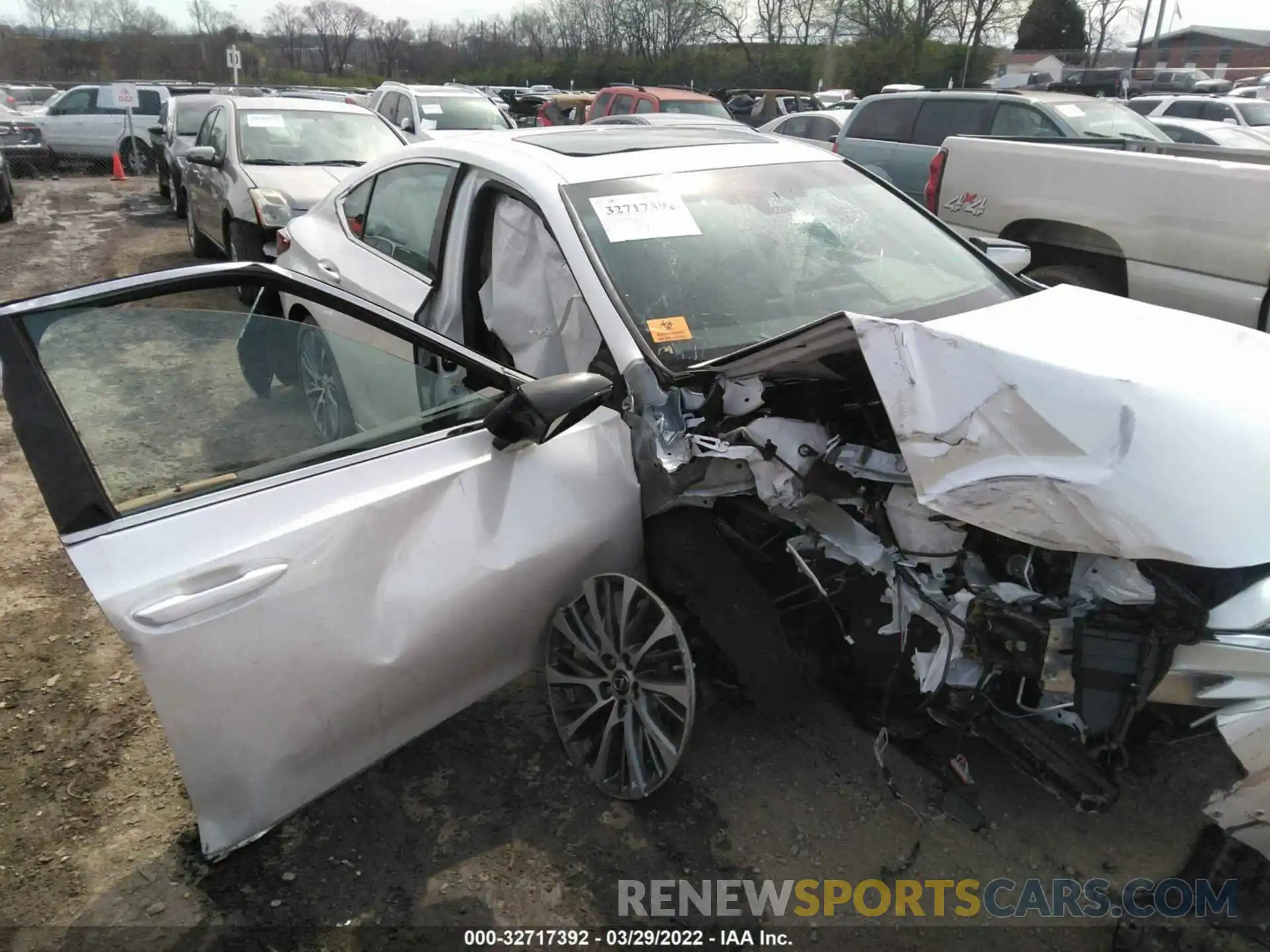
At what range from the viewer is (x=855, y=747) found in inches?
108

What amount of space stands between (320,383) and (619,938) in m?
1.62

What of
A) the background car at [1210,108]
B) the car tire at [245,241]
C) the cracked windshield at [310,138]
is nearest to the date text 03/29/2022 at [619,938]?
the car tire at [245,241]

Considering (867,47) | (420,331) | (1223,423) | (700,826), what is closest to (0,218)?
(420,331)

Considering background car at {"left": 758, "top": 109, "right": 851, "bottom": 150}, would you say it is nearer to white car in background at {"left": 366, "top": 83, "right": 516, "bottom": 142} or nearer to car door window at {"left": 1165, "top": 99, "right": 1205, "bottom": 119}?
white car in background at {"left": 366, "top": 83, "right": 516, "bottom": 142}

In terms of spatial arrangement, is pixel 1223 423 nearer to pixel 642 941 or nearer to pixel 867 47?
pixel 642 941

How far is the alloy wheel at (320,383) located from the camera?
2279mm

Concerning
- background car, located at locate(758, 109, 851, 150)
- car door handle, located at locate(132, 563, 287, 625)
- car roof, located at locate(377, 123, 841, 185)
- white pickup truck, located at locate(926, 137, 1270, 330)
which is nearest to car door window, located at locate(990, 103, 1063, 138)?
white pickup truck, located at locate(926, 137, 1270, 330)

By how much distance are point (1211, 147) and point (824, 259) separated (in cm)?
493

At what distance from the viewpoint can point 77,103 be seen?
16.5 meters

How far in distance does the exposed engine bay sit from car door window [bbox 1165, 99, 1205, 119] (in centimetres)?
1795

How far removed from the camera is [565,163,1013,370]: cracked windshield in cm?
274

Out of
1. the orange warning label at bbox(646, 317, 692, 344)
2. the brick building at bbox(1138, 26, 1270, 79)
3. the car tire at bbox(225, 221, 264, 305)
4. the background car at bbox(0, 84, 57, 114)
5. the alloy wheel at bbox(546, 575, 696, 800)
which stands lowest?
the alloy wheel at bbox(546, 575, 696, 800)

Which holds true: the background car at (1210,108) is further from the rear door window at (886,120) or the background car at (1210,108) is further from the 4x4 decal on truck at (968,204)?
the 4x4 decal on truck at (968,204)

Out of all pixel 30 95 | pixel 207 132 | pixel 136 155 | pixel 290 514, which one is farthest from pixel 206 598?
pixel 30 95
